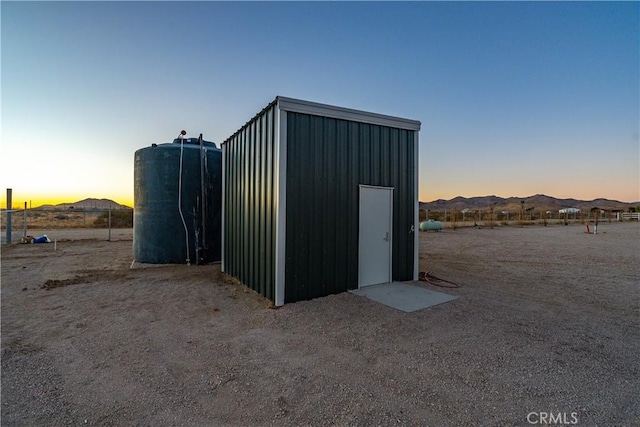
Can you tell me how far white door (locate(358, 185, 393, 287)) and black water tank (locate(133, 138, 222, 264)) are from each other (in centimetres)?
533

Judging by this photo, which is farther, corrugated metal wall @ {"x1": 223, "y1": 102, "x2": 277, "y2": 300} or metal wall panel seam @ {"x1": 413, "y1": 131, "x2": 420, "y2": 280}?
metal wall panel seam @ {"x1": 413, "y1": 131, "x2": 420, "y2": 280}

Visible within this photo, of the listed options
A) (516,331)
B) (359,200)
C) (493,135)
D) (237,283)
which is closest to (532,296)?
(516,331)

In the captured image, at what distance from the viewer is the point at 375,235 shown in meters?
6.07

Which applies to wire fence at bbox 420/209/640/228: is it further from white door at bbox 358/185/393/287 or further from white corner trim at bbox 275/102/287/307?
white corner trim at bbox 275/102/287/307

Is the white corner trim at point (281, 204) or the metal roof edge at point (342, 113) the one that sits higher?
the metal roof edge at point (342, 113)

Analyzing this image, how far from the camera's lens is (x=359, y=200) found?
5809mm

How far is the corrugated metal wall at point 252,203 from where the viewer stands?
522 cm

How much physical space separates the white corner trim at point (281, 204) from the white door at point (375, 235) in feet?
5.40

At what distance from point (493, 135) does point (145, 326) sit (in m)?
15.3

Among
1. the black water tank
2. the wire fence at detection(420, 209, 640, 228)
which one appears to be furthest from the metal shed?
the wire fence at detection(420, 209, 640, 228)

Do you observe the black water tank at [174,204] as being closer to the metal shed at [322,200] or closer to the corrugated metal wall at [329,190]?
the metal shed at [322,200]

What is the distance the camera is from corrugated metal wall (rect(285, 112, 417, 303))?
5.12 m

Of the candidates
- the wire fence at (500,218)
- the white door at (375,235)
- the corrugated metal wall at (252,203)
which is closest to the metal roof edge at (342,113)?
the corrugated metal wall at (252,203)

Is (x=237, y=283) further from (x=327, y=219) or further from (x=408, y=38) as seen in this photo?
(x=408, y=38)
